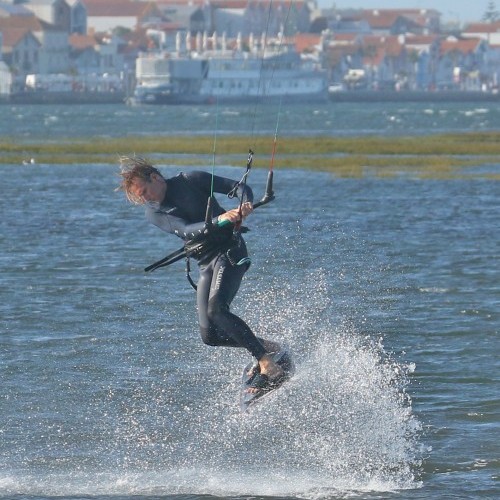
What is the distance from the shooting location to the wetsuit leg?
1178cm

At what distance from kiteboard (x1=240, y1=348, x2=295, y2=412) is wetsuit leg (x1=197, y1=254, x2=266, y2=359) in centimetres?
18

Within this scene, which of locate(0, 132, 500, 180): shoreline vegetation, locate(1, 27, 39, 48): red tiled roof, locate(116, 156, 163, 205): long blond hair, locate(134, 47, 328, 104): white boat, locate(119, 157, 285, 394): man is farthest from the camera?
locate(1, 27, 39, 48): red tiled roof

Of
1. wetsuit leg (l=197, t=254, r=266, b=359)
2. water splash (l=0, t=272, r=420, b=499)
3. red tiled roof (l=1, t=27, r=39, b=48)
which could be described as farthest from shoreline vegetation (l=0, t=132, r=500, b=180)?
red tiled roof (l=1, t=27, r=39, b=48)

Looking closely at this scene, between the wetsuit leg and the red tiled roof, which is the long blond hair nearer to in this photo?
the wetsuit leg

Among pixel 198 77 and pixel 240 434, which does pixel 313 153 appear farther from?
pixel 198 77

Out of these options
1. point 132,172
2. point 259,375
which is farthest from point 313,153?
point 132,172

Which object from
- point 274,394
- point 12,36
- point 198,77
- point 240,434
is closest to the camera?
point 240,434

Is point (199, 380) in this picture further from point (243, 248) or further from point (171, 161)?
point (171, 161)

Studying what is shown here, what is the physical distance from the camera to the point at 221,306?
38.6 ft

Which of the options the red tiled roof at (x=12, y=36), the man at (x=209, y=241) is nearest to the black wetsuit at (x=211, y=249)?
the man at (x=209, y=241)

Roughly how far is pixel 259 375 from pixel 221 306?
723 millimetres

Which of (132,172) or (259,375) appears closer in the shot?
(132,172)

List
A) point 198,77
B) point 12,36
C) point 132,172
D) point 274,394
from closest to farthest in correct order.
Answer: point 132,172 < point 274,394 < point 198,77 < point 12,36

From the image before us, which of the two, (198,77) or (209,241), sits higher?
(209,241)
